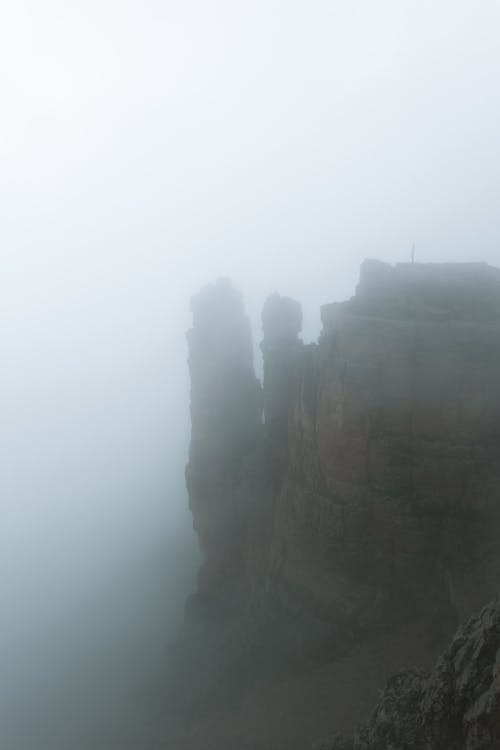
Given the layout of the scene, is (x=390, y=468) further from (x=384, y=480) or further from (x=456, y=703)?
(x=456, y=703)

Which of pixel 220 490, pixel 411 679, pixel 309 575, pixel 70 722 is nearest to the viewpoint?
pixel 411 679

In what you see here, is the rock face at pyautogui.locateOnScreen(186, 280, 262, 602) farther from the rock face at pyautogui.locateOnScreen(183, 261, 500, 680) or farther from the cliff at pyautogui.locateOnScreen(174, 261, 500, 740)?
the rock face at pyautogui.locateOnScreen(183, 261, 500, 680)

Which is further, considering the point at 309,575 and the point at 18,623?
the point at 18,623

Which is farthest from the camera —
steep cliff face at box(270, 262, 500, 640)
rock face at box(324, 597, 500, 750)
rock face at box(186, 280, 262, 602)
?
rock face at box(186, 280, 262, 602)

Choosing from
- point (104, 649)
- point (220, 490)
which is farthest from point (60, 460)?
point (220, 490)

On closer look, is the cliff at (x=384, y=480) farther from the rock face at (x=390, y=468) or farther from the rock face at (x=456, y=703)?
the rock face at (x=456, y=703)

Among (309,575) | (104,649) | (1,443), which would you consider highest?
(309,575)

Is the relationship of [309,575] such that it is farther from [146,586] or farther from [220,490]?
[146,586]

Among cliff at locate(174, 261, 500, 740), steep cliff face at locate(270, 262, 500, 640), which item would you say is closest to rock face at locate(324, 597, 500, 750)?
cliff at locate(174, 261, 500, 740)

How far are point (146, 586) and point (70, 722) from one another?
13186mm

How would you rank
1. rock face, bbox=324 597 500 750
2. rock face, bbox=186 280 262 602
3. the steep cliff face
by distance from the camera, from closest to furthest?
rock face, bbox=324 597 500 750, the steep cliff face, rock face, bbox=186 280 262 602

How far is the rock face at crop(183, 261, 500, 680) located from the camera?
24.4 meters

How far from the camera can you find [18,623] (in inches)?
1875

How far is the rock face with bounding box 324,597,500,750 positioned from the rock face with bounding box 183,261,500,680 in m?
11.0
